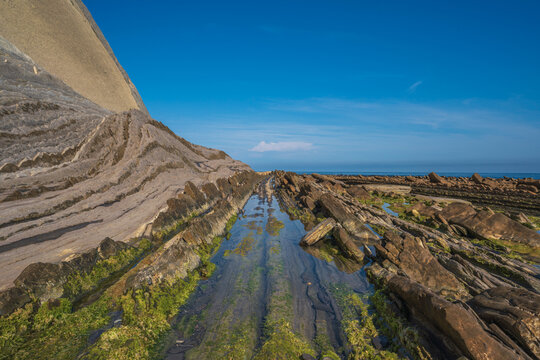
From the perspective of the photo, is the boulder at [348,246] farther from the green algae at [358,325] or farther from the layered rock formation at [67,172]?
the layered rock formation at [67,172]

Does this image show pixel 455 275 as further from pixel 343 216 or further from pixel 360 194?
pixel 360 194

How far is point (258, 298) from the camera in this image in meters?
8.49

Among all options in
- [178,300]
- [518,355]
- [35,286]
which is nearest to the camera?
[518,355]

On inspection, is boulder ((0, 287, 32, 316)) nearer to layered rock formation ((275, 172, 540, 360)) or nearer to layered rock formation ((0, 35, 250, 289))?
layered rock formation ((0, 35, 250, 289))

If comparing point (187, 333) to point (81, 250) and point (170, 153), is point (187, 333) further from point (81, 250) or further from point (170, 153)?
point (170, 153)

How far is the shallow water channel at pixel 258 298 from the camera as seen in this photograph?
6217mm

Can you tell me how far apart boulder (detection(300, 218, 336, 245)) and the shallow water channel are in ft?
1.84

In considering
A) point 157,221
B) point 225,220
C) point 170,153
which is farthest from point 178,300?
point 170,153

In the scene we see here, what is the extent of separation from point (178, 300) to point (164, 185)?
1666 centimetres

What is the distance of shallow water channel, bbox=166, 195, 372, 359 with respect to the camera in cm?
622

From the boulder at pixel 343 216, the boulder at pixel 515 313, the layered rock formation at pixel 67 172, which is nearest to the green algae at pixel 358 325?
the boulder at pixel 515 313

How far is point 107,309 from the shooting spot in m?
7.32

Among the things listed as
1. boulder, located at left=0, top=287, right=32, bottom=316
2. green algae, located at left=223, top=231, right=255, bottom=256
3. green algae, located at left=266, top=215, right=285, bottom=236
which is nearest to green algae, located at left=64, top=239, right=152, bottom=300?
boulder, located at left=0, top=287, right=32, bottom=316

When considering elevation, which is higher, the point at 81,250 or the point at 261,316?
the point at 81,250
